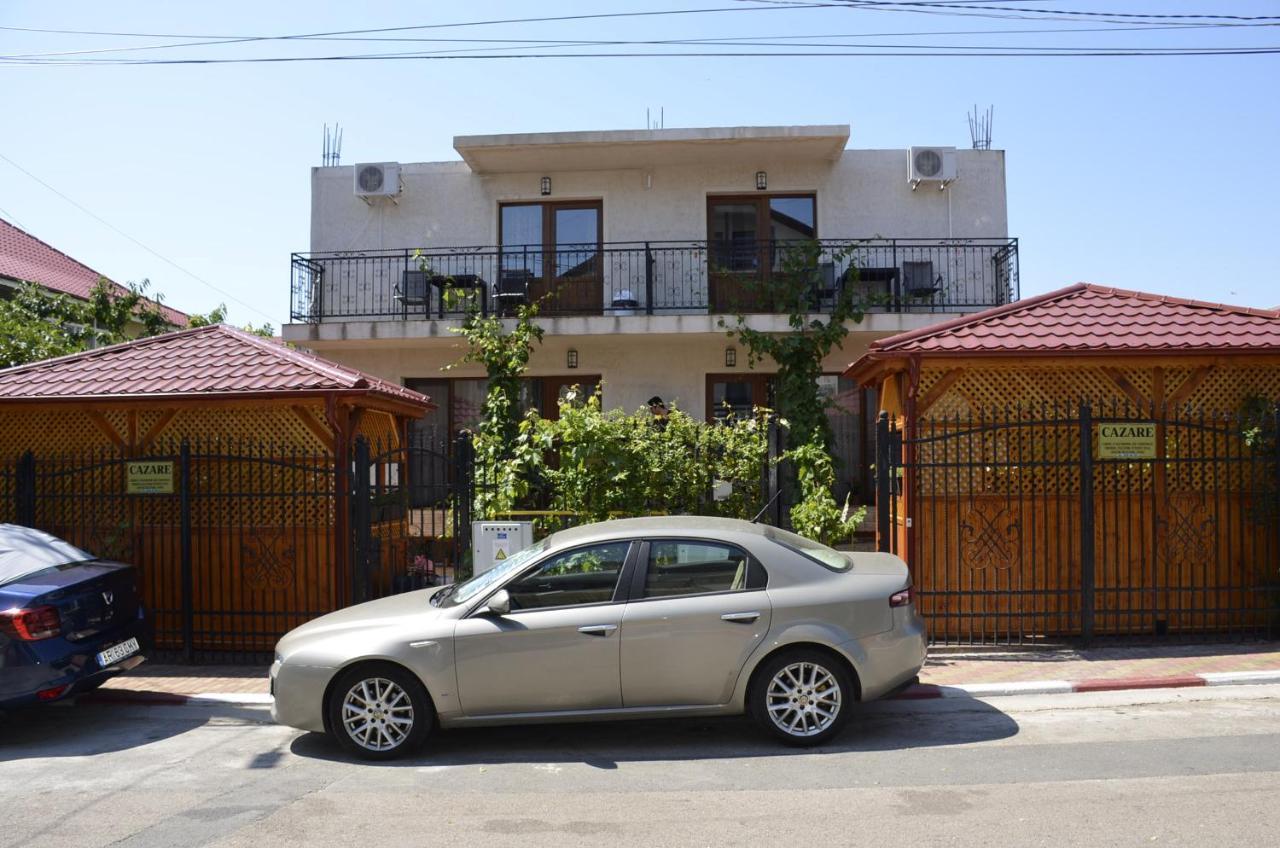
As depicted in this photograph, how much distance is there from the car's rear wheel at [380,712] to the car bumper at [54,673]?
2169 millimetres

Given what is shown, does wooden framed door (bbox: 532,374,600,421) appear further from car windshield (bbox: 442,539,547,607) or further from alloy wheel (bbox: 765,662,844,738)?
alloy wheel (bbox: 765,662,844,738)

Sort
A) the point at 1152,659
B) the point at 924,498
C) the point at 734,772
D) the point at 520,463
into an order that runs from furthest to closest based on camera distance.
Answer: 1. the point at 520,463
2. the point at 924,498
3. the point at 1152,659
4. the point at 734,772

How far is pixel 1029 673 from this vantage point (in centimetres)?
824

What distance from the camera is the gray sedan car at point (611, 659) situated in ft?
20.6

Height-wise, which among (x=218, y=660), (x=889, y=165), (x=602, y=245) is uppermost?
(x=889, y=165)

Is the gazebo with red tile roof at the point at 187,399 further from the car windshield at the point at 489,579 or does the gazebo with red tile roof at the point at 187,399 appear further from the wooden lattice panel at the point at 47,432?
the car windshield at the point at 489,579

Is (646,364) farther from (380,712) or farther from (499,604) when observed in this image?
(380,712)

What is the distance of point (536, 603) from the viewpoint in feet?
21.3

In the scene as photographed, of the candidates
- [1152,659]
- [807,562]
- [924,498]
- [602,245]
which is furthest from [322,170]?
[1152,659]

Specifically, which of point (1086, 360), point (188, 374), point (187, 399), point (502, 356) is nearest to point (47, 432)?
point (188, 374)

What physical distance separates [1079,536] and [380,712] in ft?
21.6

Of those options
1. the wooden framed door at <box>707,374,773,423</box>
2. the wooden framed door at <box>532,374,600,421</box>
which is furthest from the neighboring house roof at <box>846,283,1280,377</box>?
the wooden framed door at <box>532,374,600,421</box>

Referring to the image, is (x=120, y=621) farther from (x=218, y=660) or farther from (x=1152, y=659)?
(x=1152, y=659)

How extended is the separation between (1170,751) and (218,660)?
324 inches
